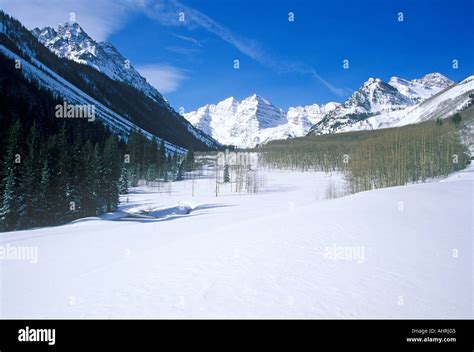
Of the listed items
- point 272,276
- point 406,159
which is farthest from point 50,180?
point 406,159

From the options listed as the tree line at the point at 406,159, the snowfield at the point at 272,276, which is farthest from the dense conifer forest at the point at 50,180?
the tree line at the point at 406,159

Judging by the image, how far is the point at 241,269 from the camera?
9.88 meters

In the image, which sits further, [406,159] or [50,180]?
[406,159]

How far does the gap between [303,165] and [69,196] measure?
130 metres

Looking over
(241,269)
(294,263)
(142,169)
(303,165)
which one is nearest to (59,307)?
(241,269)

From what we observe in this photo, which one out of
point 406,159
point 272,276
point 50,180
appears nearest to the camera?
point 272,276

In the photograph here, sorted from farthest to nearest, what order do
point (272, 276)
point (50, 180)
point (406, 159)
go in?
point (406, 159) → point (50, 180) → point (272, 276)

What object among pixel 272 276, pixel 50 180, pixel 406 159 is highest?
pixel 406 159

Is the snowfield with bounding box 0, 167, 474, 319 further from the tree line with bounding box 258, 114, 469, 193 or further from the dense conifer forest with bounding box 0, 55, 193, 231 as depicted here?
the tree line with bounding box 258, 114, 469, 193

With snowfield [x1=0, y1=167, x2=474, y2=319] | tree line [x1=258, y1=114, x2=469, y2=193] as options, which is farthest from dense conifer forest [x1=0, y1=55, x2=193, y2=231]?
tree line [x1=258, y1=114, x2=469, y2=193]

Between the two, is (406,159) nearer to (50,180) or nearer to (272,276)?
(272,276)

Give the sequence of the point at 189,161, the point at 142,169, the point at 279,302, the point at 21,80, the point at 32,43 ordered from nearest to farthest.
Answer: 1. the point at 279,302
2. the point at 142,169
3. the point at 21,80
4. the point at 189,161
5. the point at 32,43

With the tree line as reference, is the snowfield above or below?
below
